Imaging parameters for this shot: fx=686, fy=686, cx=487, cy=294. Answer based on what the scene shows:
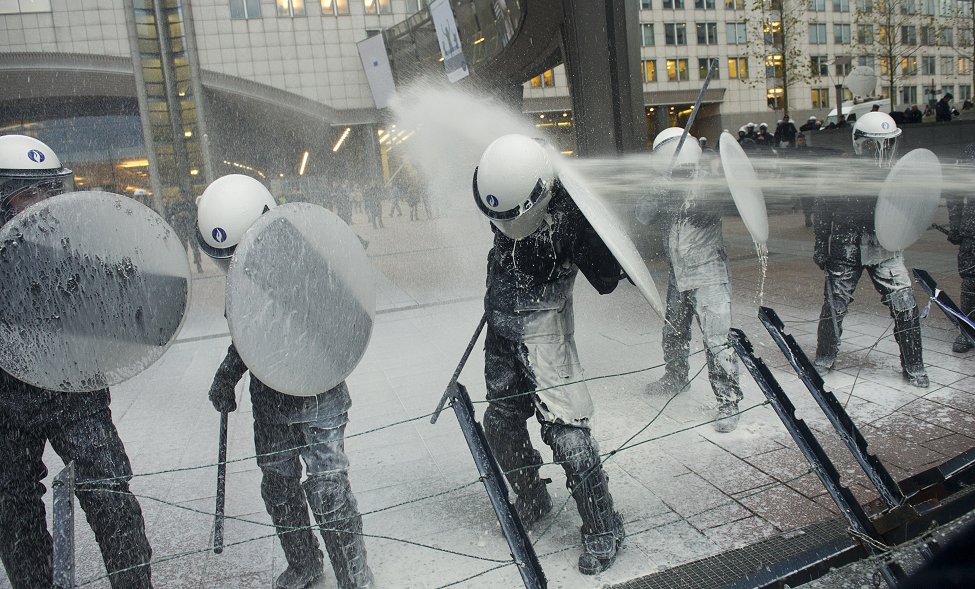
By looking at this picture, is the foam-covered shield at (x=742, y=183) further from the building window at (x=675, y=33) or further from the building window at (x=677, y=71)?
the building window at (x=675, y=33)

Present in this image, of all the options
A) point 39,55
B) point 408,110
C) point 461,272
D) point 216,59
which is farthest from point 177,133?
point 461,272

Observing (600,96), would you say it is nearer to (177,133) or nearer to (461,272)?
(461,272)

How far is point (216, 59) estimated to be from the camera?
21625mm

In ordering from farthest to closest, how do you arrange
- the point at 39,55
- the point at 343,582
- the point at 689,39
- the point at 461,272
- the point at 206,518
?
the point at 39,55
the point at 689,39
the point at 461,272
the point at 206,518
the point at 343,582

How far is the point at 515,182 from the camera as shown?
2514mm

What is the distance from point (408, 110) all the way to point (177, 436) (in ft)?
53.3

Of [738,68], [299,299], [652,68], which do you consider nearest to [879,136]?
[299,299]

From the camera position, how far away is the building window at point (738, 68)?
14219mm

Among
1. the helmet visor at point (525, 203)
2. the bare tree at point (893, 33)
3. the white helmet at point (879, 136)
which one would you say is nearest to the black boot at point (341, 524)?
the helmet visor at point (525, 203)

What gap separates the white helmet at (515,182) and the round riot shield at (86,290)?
3.77 feet

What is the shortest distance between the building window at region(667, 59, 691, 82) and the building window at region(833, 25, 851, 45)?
2.64m

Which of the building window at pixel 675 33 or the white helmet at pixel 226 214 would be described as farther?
the building window at pixel 675 33

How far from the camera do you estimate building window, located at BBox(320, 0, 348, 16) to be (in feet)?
67.8

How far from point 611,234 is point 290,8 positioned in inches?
812
